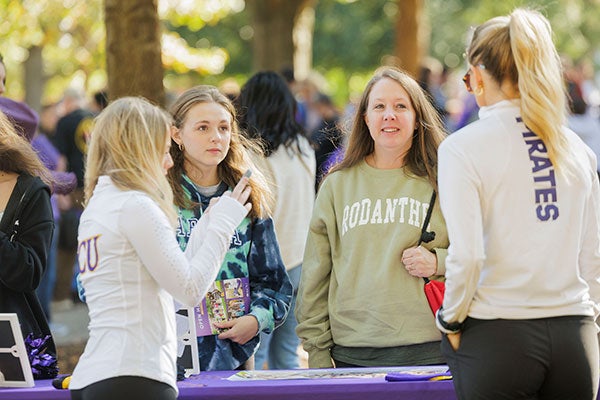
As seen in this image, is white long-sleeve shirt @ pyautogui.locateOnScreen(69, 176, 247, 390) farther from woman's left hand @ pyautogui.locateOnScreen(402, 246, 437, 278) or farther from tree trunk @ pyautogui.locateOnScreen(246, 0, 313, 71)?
tree trunk @ pyautogui.locateOnScreen(246, 0, 313, 71)

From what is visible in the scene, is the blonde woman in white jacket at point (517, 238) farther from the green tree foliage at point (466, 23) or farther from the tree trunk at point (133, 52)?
the green tree foliage at point (466, 23)

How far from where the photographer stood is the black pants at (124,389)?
381 cm

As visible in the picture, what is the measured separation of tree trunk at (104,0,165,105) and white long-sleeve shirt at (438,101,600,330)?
15.2 feet

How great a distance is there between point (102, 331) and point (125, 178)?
20.7 inches

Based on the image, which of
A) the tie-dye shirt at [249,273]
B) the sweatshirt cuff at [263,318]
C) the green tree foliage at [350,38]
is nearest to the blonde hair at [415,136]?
the tie-dye shirt at [249,273]


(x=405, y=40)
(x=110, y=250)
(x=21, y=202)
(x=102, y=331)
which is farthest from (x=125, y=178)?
(x=405, y=40)

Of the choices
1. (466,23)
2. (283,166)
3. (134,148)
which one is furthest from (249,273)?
(466,23)

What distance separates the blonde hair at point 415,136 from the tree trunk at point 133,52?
10.2 ft

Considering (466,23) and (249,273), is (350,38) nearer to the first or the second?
(466,23)

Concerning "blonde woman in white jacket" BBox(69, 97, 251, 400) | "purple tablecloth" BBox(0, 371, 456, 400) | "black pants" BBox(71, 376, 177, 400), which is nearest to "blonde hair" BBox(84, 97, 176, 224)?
"blonde woman in white jacket" BBox(69, 97, 251, 400)

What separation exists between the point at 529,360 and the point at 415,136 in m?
1.79

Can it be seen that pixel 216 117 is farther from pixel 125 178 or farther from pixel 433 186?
pixel 125 178

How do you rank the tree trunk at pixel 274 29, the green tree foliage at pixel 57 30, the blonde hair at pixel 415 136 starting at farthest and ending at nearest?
the tree trunk at pixel 274 29
the green tree foliage at pixel 57 30
the blonde hair at pixel 415 136

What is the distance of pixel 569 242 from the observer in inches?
152
